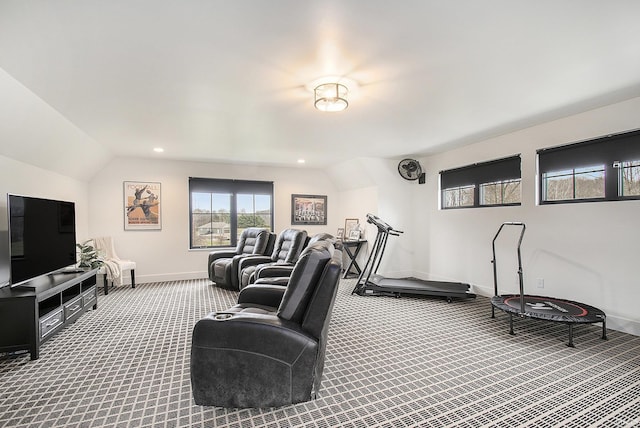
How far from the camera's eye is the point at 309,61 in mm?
2439

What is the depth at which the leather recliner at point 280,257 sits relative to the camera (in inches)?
192

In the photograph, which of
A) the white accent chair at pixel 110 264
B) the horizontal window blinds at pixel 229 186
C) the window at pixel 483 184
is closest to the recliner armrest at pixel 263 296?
the white accent chair at pixel 110 264

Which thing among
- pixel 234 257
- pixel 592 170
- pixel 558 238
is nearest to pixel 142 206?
pixel 234 257

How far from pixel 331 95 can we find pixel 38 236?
3370 mm

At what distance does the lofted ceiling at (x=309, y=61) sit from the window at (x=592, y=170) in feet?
1.55

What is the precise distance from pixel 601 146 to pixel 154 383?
508cm

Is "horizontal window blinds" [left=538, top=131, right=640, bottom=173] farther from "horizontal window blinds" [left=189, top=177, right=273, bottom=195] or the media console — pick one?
the media console

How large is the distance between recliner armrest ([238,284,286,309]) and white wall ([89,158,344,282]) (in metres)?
3.94

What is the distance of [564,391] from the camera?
229 centimetres

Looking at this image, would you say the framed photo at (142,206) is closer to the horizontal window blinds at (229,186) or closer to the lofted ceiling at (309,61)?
the horizontal window blinds at (229,186)

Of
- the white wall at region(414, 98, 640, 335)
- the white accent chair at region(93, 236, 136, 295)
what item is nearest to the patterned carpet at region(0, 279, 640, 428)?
the white wall at region(414, 98, 640, 335)

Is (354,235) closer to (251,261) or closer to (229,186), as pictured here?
(251,261)

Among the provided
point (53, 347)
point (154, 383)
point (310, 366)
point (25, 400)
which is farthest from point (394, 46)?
point (53, 347)

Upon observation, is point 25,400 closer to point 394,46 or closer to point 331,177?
point 394,46
